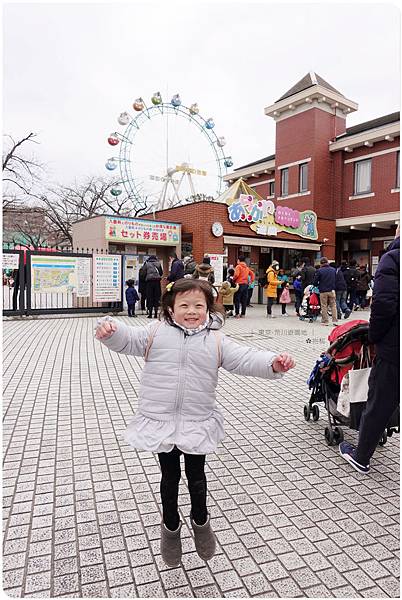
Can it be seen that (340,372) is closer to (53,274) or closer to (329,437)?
(329,437)

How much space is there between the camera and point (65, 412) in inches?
172

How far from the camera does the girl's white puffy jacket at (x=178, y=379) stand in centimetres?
211

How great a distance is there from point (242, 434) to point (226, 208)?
39.2 feet

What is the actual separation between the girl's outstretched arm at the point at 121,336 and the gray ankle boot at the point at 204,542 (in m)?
1.00

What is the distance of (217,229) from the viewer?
14.6m

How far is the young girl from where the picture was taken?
211 cm

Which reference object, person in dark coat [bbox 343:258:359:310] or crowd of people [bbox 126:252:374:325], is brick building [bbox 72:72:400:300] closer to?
crowd of people [bbox 126:252:374:325]

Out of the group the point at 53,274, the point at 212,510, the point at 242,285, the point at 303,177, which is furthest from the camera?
the point at 303,177

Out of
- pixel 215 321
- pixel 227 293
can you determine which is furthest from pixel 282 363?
pixel 227 293

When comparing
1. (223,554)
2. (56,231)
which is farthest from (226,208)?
(56,231)

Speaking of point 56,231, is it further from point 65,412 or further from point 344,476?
point 344,476

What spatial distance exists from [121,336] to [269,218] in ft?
47.4

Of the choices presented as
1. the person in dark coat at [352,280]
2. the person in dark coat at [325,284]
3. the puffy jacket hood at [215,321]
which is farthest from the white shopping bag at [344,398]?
the person in dark coat at [352,280]

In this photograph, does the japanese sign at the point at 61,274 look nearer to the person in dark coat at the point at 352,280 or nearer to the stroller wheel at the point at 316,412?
the person in dark coat at the point at 352,280
